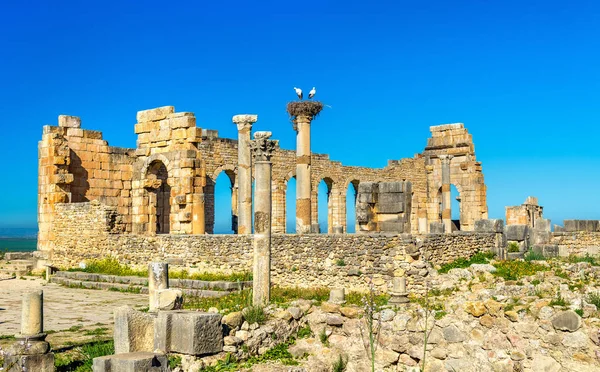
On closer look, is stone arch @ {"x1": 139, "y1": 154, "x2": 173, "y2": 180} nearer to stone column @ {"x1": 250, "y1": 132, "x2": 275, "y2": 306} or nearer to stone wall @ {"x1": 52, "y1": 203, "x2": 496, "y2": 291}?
stone wall @ {"x1": 52, "y1": 203, "x2": 496, "y2": 291}

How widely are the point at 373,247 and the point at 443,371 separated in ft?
18.3

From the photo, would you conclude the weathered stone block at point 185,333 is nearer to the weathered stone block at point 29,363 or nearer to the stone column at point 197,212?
the weathered stone block at point 29,363

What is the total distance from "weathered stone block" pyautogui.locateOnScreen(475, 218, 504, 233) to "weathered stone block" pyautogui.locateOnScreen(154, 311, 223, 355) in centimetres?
1276

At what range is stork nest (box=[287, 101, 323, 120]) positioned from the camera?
22109 mm

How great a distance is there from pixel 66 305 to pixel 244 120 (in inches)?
403

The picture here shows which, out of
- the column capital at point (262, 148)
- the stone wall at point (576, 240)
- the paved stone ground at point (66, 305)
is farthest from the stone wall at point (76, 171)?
the stone wall at point (576, 240)

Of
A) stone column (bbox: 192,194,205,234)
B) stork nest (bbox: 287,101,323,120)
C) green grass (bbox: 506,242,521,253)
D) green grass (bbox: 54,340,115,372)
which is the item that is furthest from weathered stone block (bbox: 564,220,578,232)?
green grass (bbox: 54,340,115,372)

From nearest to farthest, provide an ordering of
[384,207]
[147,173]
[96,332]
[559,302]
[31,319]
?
[31,319] → [559,302] → [96,332] → [384,207] → [147,173]

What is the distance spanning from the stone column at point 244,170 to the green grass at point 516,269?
343 inches

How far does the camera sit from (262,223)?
42.5ft

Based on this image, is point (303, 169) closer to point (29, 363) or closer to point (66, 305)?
point (66, 305)

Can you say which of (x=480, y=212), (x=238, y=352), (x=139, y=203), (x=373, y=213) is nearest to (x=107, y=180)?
(x=139, y=203)

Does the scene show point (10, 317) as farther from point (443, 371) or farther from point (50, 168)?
point (50, 168)

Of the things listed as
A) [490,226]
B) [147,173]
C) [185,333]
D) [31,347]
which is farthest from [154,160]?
[31,347]
